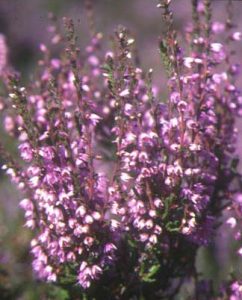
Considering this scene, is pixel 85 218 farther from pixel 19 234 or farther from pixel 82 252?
pixel 19 234

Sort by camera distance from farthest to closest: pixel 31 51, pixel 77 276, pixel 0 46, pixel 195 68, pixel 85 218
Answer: pixel 31 51
pixel 0 46
pixel 195 68
pixel 77 276
pixel 85 218

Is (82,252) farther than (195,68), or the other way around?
(195,68)

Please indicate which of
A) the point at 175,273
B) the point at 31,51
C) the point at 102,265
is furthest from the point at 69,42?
the point at 31,51

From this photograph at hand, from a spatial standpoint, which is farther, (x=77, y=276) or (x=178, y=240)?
(x=178, y=240)

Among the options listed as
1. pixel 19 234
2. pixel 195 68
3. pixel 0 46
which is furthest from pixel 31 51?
pixel 195 68

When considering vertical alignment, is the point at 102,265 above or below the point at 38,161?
below

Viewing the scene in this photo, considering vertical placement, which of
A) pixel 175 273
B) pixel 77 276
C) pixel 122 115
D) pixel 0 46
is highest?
pixel 0 46

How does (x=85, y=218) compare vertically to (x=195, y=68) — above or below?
below

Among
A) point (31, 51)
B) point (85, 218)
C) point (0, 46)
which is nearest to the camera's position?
point (85, 218)

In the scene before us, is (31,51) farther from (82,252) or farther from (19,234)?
(82,252)
